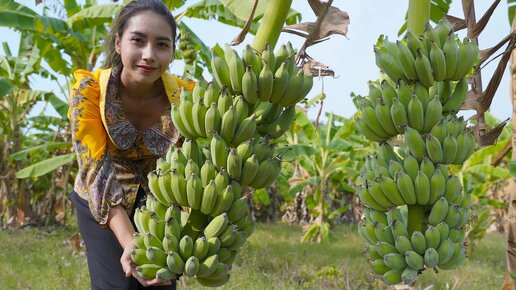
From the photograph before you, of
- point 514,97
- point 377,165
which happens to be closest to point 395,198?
point 377,165

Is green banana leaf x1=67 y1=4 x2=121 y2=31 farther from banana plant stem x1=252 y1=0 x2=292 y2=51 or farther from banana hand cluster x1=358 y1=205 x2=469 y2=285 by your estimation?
banana hand cluster x1=358 y1=205 x2=469 y2=285

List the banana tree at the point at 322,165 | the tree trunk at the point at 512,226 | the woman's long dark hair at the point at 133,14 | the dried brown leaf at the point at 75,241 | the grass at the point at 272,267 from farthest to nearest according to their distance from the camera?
the banana tree at the point at 322,165, the dried brown leaf at the point at 75,241, the grass at the point at 272,267, the tree trunk at the point at 512,226, the woman's long dark hair at the point at 133,14

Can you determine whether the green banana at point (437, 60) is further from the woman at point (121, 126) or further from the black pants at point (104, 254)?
the black pants at point (104, 254)

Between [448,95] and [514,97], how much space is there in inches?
59.8

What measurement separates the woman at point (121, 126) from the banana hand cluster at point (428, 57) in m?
0.58

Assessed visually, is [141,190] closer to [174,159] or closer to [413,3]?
[174,159]

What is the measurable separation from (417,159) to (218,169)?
0.36 m

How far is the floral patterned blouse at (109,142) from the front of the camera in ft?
4.68

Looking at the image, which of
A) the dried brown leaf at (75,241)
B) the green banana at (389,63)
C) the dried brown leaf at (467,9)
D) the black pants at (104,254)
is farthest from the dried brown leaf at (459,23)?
the dried brown leaf at (75,241)

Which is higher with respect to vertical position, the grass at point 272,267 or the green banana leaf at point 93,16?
the green banana leaf at point 93,16

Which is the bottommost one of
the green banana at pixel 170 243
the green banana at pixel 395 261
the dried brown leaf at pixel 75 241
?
the dried brown leaf at pixel 75 241

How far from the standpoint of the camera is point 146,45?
1.30 metres

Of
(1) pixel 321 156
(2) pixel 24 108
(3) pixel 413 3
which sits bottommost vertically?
(2) pixel 24 108

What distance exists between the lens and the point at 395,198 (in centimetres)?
95
